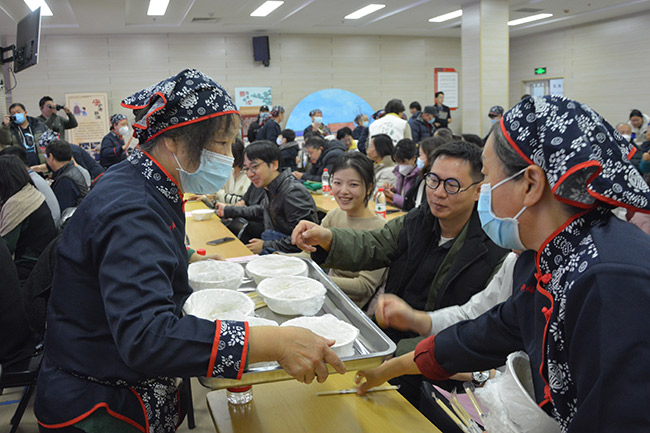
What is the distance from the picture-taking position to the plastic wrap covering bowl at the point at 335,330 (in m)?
1.36

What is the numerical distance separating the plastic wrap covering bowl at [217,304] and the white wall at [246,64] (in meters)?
10.9

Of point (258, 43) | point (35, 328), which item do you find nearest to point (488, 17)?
point (258, 43)

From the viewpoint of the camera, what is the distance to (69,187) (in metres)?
5.04

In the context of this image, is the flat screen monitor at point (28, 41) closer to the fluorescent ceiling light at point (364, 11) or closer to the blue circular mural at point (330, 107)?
the fluorescent ceiling light at point (364, 11)

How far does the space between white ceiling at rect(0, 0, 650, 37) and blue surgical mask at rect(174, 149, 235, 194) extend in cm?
742

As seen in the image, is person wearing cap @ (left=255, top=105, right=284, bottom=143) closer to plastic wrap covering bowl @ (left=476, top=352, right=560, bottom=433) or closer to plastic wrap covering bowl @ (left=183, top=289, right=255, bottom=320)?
plastic wrap covering bowl @ (left=183, top=289, right=255, bottom=320)

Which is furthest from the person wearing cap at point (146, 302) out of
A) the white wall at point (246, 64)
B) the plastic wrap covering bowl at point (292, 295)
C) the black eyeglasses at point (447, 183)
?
the white wall at point (246, 64)

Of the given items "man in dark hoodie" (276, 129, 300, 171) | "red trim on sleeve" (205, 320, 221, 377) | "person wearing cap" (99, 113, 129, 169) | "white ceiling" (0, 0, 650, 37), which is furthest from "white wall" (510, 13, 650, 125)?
"red trim on sleeve" (205, 320, 221, 377)

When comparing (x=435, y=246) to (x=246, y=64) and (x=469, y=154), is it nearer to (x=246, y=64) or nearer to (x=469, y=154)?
(x=469, y=154)

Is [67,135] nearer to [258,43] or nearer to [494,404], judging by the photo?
[258,43]

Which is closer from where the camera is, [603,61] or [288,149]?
[288,149]

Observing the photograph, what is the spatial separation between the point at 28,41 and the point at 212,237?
4.61 meters

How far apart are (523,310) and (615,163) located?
456mm

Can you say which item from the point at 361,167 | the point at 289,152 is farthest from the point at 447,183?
the point at 289,152
